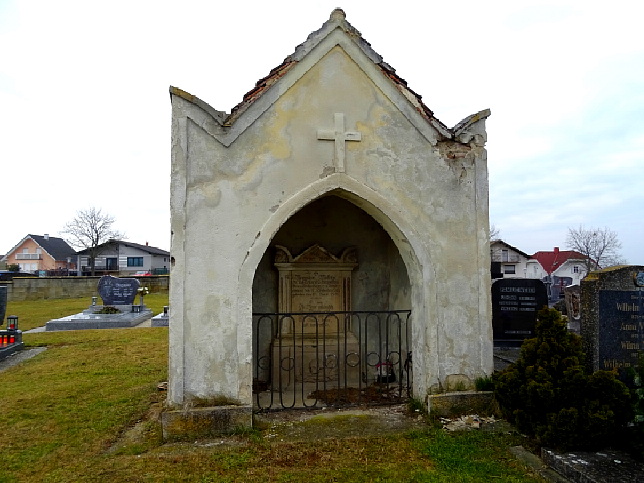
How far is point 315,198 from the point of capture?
18.1ft

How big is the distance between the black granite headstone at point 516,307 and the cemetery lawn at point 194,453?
4.09m

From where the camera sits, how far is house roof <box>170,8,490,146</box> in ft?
17.4

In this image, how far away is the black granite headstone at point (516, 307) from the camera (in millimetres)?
8797

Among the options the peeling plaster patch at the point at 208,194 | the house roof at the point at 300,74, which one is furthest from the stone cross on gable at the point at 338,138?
the peeling plaster patch at the point at 208,194

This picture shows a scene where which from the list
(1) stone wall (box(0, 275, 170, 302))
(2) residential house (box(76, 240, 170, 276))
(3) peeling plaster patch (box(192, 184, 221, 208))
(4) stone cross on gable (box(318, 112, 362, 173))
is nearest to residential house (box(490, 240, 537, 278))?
(1) stone wall (box(0, 275, 170, 302))

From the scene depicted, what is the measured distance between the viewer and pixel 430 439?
4.94 meters

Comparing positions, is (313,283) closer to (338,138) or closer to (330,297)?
(330,297)

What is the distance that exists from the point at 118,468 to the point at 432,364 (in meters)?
3.69

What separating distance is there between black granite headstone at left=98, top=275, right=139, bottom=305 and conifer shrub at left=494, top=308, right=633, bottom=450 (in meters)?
17.6

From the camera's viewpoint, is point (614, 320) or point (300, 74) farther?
point (300, 74)

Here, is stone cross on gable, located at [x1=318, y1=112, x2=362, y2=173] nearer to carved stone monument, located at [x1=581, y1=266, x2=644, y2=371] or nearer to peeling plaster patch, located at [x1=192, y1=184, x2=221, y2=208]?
peeling plaster patch, located at [x1=192, y1=184, x2=221, y2=208]

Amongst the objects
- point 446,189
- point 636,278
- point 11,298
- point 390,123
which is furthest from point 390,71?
point 11,298

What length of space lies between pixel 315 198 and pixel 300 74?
156 centimetres

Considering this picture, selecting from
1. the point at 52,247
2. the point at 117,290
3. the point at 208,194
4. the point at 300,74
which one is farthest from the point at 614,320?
the point at 52,247
